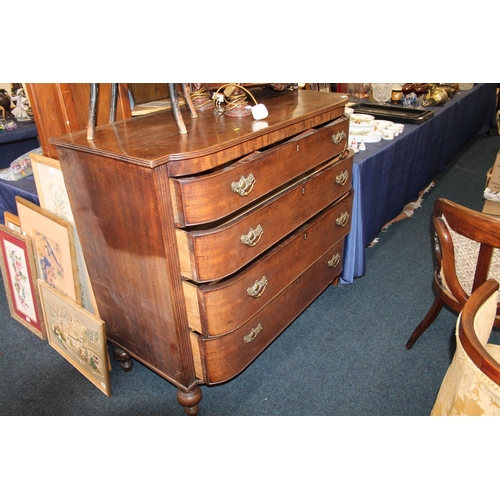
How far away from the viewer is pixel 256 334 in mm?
1556

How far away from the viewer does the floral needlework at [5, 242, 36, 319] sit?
1936mm

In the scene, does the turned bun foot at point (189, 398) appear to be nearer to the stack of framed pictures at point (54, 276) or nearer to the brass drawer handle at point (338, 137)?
the stack of framed pictures at point (54, 276)

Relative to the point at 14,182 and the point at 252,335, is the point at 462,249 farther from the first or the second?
the point at 14,182

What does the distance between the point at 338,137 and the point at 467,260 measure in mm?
676

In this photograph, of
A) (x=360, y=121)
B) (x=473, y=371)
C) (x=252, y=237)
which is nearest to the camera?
(x=473, y=371)

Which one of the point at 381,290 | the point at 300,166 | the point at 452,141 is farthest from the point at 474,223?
the point at 452,141

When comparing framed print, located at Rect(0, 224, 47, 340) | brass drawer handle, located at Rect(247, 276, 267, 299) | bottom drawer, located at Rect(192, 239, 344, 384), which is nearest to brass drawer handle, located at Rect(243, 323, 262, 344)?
bottom drawer, located at Rect(192, 239, 344, 384)

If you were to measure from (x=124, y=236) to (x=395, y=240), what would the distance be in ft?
6.50

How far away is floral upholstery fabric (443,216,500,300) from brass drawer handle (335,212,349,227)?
19.7 inches

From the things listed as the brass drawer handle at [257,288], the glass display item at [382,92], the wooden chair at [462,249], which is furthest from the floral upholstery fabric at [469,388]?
the glass display item at [382,92]

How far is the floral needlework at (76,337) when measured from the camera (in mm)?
1653

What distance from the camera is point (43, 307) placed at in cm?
189

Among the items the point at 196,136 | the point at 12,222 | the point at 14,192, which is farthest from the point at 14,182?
the point at 196,136
